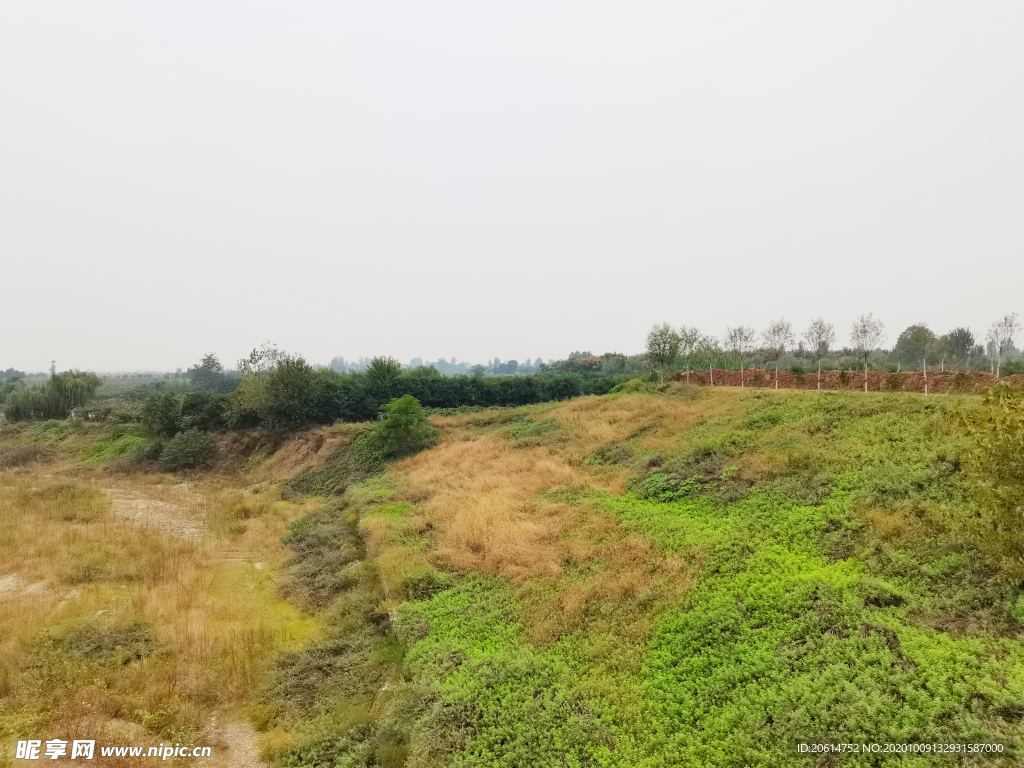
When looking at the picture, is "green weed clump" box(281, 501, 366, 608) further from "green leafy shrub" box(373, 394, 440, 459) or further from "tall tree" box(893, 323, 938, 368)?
"tall tree" box(893, 323, 938, 368)

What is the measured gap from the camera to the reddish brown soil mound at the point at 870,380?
19203 mm

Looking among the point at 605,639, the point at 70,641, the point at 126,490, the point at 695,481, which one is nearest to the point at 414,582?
the point at 605,639

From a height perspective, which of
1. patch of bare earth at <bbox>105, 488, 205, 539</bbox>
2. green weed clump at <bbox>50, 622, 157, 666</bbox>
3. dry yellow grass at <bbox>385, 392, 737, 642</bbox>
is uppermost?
dry yellow grass at <bbox>385, 392, 737, 642</bbox>

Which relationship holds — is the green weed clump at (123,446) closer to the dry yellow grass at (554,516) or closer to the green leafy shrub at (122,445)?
the green leafy shrub at (122,445)

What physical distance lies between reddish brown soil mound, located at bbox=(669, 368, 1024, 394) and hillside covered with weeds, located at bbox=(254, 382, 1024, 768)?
25.6 ft

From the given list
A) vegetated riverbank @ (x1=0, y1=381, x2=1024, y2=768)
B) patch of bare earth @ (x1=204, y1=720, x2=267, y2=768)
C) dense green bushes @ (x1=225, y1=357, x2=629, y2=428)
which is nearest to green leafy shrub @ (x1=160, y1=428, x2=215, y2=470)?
dense green bushes @ (x1=225, y1=357, x2=629, y2=428)

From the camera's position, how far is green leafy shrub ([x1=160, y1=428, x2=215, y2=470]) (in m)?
31.4

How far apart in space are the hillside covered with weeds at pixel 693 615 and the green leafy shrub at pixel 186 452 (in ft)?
73.0

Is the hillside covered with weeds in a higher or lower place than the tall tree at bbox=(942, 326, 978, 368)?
lower

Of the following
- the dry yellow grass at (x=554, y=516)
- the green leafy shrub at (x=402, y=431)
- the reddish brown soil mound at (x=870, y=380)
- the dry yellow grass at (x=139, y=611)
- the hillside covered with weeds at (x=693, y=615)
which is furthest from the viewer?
the green leafy shrub at (x=402, y=431)

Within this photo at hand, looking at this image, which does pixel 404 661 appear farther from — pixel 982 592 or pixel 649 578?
pixel 982 592

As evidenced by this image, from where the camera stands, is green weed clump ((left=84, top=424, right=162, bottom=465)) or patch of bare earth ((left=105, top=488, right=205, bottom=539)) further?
green weed clump ((left=84, top=424, right=162, bottom=465))

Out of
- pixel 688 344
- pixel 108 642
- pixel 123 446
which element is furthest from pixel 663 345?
pixel 123 446

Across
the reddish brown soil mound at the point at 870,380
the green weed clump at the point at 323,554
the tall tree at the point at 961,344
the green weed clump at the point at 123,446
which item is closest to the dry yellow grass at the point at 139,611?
the green weed clump at the point at 323,554
